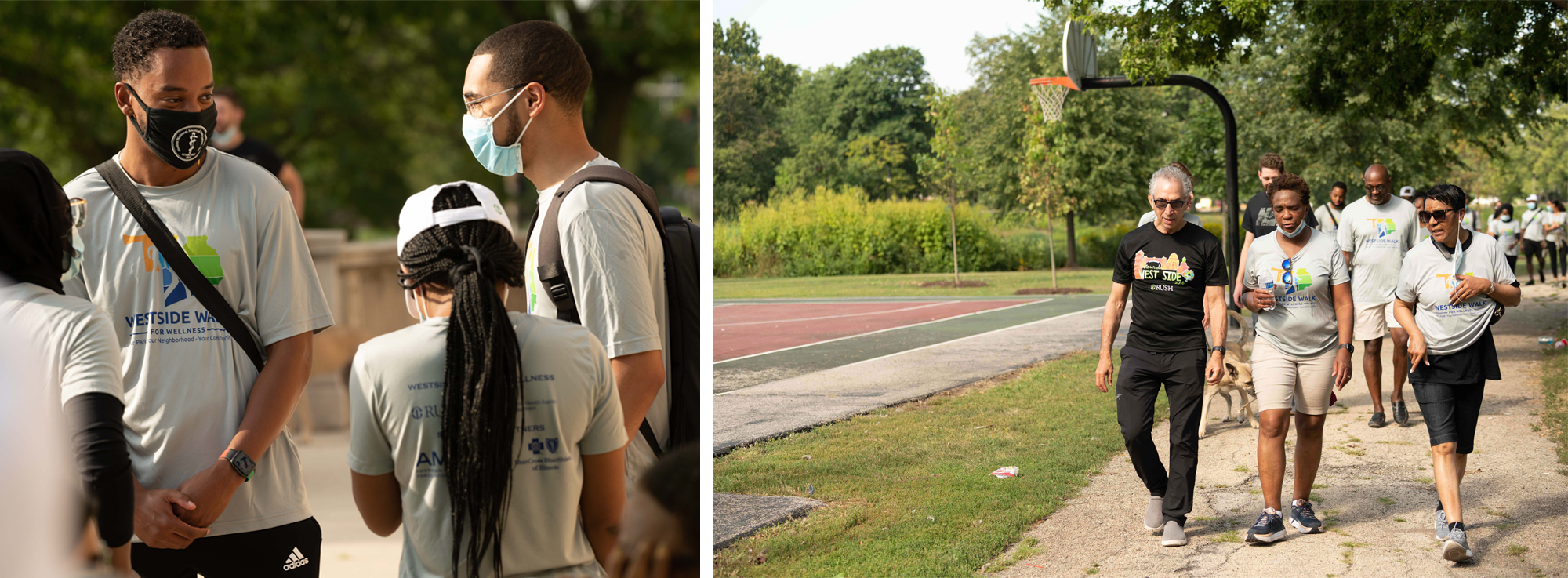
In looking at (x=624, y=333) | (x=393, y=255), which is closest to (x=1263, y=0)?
(x=393, y=255)

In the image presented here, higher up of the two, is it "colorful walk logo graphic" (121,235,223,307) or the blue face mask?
the blue face mask

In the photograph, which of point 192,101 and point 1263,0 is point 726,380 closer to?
point 1263,0

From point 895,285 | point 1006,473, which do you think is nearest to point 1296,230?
point 1006,473

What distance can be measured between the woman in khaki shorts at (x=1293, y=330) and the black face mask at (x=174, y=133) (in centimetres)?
462

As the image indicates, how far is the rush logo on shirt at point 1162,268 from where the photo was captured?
18.3ft

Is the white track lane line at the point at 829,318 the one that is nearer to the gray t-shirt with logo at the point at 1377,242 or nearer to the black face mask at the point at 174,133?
the gray t-shirt with logo at the point at 1377,242

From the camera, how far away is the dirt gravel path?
5.34 metres

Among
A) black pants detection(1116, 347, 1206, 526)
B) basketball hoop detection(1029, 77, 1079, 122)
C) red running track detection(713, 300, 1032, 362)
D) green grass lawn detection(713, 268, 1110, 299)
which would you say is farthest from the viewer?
green grass lawn detection(713, 268, 1110, 299)

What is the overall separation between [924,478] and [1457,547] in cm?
289

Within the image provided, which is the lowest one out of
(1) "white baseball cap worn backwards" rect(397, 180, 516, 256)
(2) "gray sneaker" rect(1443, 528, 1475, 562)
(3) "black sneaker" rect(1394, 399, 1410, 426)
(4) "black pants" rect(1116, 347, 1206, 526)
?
(2) "gray sneaker" rect(1443, 528, 1475, 562)

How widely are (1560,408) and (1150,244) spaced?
4.93m

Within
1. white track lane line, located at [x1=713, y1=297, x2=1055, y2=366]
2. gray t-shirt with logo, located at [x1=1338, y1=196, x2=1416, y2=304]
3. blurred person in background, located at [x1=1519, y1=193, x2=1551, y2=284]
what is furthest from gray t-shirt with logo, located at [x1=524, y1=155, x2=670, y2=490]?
blurred person in background, located at [x1=1519, y1=193, x2=1551, y2=284]

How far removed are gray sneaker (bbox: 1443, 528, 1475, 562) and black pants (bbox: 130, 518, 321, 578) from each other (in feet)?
15.7

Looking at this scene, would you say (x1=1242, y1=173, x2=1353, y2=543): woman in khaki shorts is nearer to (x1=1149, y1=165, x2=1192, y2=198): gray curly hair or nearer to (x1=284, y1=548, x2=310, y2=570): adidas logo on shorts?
(x1=1149, y1=165, x2=1192, y2=198): gray curly hair
